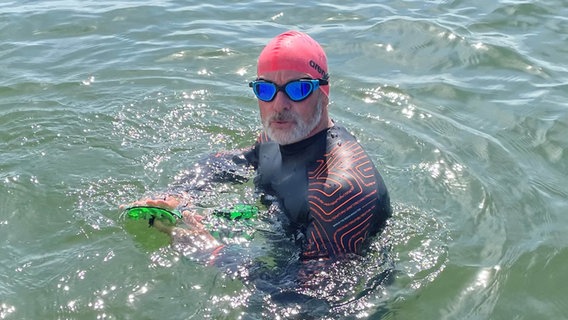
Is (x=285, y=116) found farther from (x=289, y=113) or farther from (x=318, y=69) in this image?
(x=318, y=69)

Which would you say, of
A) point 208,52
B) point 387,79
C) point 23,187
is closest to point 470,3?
point 387,79

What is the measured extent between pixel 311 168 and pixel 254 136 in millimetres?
2235

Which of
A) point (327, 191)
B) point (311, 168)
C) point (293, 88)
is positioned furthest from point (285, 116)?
point (327, 191)

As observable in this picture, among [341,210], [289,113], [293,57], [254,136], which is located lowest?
[254,136]

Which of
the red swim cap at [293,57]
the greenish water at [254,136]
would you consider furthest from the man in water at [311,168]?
the greenish water at [254,136]

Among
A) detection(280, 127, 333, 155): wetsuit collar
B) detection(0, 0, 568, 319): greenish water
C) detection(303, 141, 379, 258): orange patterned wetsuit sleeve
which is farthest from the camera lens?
detection(280, 127, 333, 155): wetsuit collar

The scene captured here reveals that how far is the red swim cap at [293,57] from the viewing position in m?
4.80

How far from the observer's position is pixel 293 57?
4809 mm

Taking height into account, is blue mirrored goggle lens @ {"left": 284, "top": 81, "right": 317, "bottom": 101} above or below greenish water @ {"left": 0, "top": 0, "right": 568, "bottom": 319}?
above

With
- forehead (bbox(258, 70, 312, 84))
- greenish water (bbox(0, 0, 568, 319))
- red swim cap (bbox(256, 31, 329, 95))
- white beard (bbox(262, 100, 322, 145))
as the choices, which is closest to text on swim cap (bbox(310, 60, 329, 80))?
red swim cap (bbox(256, 31, 329, 95))

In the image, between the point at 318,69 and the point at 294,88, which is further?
the point at 318,69

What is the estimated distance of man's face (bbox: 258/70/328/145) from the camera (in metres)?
4.82

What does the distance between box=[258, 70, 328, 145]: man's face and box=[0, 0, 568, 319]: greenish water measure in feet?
2.89

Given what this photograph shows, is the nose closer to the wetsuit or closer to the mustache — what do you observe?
the mustache
